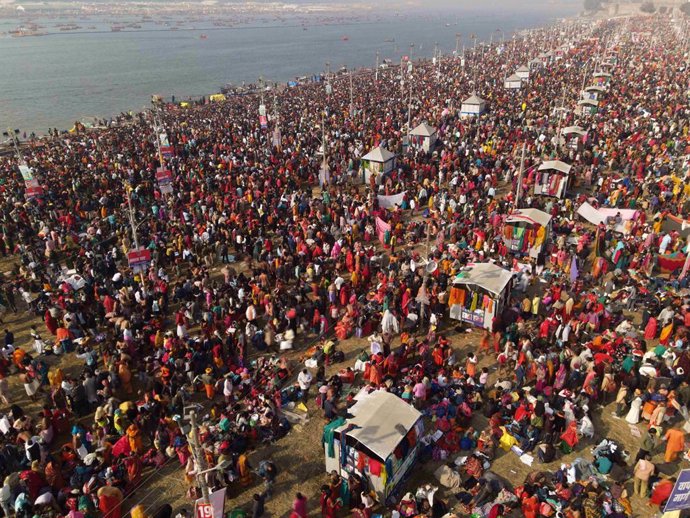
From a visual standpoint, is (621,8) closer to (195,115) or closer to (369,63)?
(369,63)

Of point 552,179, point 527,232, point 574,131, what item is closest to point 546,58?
point 574,131

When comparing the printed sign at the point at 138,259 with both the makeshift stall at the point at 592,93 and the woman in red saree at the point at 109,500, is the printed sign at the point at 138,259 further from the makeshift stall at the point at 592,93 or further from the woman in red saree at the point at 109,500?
the makeshift stall at the point at 592,93

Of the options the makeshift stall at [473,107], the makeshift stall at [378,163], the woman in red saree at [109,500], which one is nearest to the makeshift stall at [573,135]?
the makeshift stall at [473,107]

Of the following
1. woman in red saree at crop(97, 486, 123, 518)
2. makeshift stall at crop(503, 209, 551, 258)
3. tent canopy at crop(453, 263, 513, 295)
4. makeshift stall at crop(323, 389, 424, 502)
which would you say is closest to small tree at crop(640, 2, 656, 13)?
makeshift stall at crop(503, 209, 551, 258)

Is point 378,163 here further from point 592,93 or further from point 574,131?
point 592,93

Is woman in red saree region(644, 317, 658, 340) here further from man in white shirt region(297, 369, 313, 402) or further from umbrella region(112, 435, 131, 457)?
umbrella region(112, 435, 131, 457)
